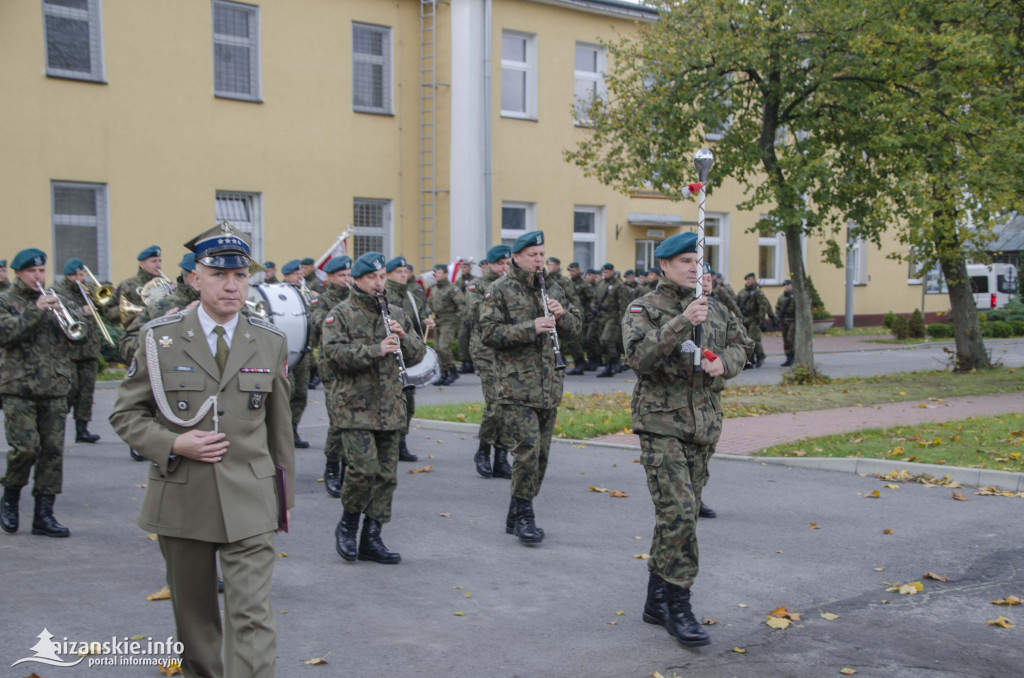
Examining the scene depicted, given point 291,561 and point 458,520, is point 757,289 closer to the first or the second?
point 458,520

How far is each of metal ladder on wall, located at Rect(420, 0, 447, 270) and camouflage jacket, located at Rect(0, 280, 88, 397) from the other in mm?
16961

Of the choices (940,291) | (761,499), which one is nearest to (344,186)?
(761,499)

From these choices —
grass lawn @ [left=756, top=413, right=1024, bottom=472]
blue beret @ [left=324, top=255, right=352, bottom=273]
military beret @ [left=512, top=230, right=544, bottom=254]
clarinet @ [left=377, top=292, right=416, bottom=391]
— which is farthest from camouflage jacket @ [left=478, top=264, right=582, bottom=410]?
grass lawn @ [left=756, top=413, right=1024, bottom=472]

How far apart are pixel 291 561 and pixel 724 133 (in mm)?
12997

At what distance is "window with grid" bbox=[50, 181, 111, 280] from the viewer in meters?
19.8

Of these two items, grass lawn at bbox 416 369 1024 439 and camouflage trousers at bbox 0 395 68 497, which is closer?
camouflage trousers at bbox 0 395 68 497

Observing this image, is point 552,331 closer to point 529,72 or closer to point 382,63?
point 382,63

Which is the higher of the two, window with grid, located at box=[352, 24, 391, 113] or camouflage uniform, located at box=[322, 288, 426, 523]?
window with grid, located at box=[352, 24, 391, 113]

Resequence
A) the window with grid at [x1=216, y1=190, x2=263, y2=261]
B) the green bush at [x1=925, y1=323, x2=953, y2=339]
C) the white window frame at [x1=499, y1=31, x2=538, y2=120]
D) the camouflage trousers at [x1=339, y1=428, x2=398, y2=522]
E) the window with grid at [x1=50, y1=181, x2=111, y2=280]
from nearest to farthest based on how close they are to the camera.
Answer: the camouflage trousers at [x1=339, y1=428, x2=398, y2=522] → the window with grid at [x1=50, y1=181, x2=111, y2=280] → the window with grid at [x1=216, y1=190, x2=263, y2=261] → the white window frame at [x1=499, y1=31, x2=538, y2=120] → the green bush at [x1=925, y1=323, x2=953, y2=339]

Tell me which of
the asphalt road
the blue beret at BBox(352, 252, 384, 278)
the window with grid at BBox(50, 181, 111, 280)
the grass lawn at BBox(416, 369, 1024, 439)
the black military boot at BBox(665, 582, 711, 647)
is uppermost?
the window with grid at BBox(50, 181, 111, 280)

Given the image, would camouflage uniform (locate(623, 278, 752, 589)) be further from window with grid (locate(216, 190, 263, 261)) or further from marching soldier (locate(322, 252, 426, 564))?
window with grid (locate(216, 190, 263, 261))

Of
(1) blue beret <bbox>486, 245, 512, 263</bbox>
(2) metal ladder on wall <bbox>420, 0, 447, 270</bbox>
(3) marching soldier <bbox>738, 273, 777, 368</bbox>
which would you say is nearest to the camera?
(1) blue beret <bbox>486, 245, 512, 263</bbox>

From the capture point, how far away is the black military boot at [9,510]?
7.75 metres

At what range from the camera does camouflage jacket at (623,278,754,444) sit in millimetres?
5461
